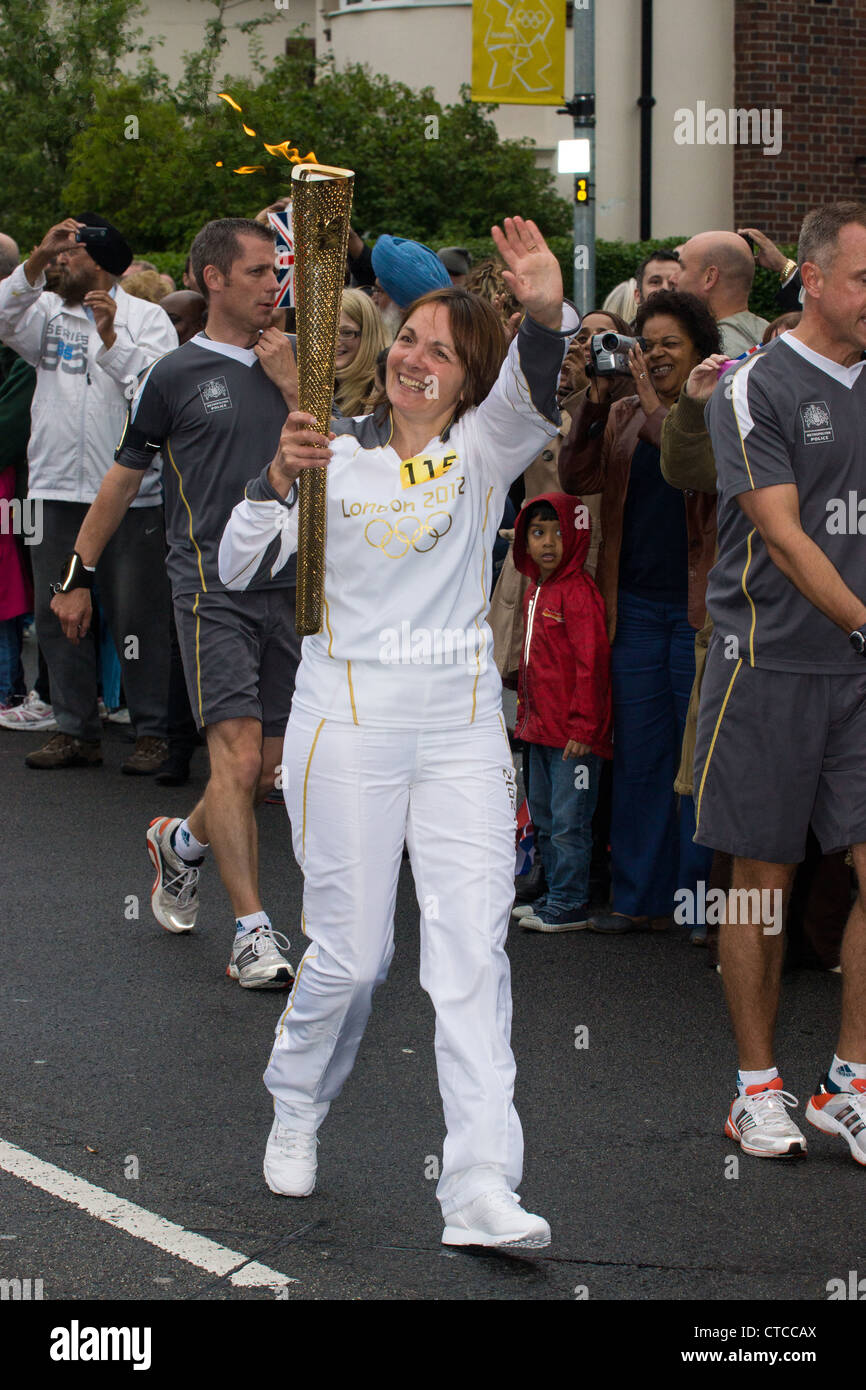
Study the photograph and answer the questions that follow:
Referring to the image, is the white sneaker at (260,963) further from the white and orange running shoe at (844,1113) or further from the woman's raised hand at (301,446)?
the woman's raised hand at (301,446)

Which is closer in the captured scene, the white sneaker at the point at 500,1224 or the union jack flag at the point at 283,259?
the white sneaker at the point at 500,1224

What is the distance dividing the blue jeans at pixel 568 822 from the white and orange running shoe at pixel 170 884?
1265mm

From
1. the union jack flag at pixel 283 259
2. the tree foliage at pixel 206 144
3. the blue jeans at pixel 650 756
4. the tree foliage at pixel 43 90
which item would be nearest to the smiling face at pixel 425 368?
the union jack flag at pixel 283 259

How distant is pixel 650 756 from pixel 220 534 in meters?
1.66

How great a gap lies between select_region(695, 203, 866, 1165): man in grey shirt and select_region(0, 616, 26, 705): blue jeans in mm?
6260

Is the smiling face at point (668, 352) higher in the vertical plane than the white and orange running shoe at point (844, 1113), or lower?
higher

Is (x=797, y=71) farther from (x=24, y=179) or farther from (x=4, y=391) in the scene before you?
(x=4, y=391)

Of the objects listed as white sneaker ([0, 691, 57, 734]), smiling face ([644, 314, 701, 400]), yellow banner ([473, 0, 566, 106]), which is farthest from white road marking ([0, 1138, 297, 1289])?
yellow banner ([473, 0, 566, 106])

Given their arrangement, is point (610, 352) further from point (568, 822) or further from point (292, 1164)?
point (292, 1164)

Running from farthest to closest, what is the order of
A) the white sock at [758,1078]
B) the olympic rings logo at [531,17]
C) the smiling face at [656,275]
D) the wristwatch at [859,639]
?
the olympic rings logo at [531,17] → the smiling face at [656,275] → the white sock at [758,1078] → the wristwatch at [859,639]

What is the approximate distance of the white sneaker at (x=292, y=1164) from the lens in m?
4.09

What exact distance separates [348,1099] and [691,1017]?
1.25 metres

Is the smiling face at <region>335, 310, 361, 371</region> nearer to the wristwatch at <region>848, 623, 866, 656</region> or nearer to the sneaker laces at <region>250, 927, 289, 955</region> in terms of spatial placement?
the sneaker laces at <region>250, 927, 289, 955</region>

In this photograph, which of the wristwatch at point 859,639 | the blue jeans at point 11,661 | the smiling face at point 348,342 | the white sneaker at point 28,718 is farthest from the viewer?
the blue jeans at point 11,661
